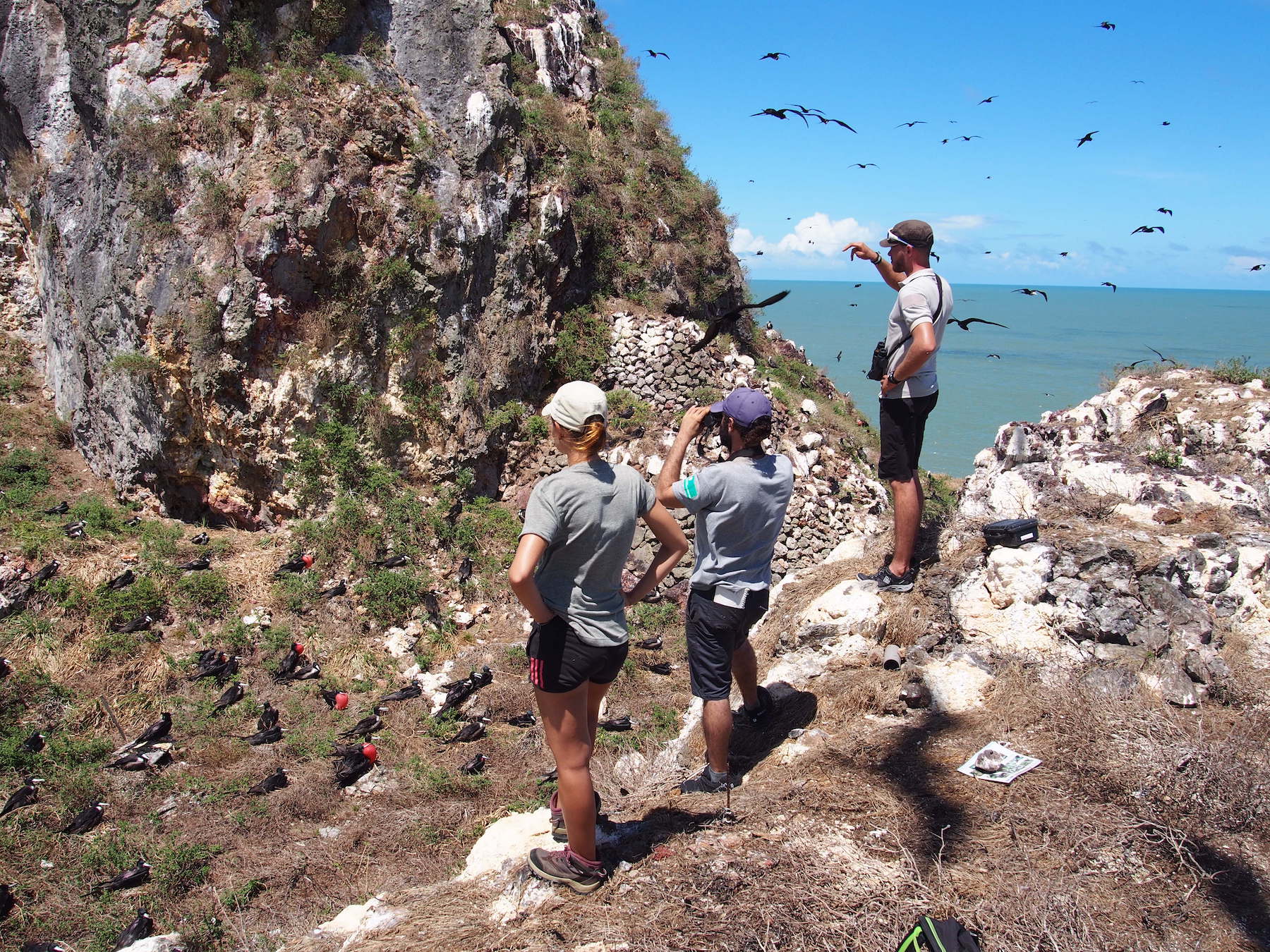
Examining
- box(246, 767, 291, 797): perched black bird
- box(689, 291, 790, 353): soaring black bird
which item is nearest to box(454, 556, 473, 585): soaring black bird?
box(246, 767, 291, 797): perched black bird

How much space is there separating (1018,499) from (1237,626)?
1.83 meters

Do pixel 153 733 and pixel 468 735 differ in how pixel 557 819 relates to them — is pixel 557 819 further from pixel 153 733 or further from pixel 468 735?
pixel 153 733

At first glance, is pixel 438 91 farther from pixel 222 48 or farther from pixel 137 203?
pixel 137 203

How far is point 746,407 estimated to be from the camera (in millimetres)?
3607

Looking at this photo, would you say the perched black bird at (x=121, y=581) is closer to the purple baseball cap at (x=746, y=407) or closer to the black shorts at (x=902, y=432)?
the purple baseball cap at (x=746, y=407)

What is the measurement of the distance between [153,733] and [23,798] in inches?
35.0

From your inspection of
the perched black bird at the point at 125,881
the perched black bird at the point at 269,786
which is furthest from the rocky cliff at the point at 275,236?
the perched black bird at the point at 125,881

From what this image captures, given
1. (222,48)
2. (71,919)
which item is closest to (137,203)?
(222,48)

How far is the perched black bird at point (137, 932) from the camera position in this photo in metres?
4.24

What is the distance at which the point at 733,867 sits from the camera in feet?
10.4

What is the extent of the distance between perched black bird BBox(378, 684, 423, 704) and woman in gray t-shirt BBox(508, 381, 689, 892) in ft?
13.9

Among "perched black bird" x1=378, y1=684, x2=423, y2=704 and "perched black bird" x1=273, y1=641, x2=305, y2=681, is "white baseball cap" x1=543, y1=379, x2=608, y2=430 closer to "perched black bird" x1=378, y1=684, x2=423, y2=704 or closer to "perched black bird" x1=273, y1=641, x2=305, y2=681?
"perched black bird" x1=378, y1=684, x2=423, y2=704

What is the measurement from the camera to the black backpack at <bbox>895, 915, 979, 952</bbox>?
2547 mm

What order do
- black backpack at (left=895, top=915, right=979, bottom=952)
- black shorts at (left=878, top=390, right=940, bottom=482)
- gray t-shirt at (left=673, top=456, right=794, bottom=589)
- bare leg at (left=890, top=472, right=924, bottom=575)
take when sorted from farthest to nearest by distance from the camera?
1. bare leg at (left=890, top=472, right=924, bottom=575)
2. black shorts at (left=878, top=390, right=940, bottom=482)
3. gray t-shirt at (left=673, top=456, right=794, bottom=589)
4. black backpack at (left=895, top=915, right=979, bottom=952)
